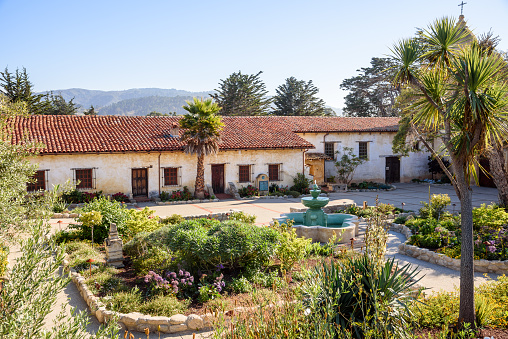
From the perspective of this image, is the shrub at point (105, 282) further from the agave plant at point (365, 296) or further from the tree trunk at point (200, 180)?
the tree trunk at point (200, 180)

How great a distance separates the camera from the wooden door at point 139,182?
74.8 ft

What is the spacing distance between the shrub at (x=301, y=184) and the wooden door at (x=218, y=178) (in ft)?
15.2

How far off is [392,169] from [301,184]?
1085cm

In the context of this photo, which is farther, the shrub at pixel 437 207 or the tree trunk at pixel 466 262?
the shrub at pixel 437 207

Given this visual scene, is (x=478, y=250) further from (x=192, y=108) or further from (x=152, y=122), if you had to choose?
(x=152, y=122)

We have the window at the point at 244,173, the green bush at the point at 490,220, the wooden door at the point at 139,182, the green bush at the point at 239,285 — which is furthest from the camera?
the window at the point at 244,173

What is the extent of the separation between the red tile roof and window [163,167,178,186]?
1.47 meters

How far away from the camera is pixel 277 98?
1967 inches

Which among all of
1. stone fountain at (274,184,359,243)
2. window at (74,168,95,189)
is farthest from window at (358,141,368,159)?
window at (74,168,95,189)

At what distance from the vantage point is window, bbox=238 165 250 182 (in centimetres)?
2540

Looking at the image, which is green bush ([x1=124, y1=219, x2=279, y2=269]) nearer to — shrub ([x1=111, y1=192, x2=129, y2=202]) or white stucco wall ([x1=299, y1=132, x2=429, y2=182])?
shrub ([x1=111, y1=192, x2=129, y2=202])

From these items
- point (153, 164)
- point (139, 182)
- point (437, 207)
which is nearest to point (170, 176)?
point (153, 164)

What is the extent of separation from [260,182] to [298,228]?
12644 millimetres

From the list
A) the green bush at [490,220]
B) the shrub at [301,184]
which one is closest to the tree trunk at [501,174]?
the green bush at [490,220]
